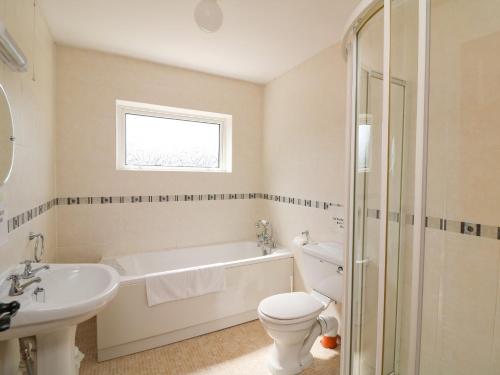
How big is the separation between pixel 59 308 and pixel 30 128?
1.20 meters

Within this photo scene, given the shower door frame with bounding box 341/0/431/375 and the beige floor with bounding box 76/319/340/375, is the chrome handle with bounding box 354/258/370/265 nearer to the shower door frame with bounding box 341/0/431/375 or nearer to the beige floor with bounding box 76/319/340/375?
the shower door frame with bounding box 341/0/431/375

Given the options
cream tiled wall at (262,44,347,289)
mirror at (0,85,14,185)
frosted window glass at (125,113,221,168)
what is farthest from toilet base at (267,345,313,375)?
frosted window glass at (125,113,221,168)

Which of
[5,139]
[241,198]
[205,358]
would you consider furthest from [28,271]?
[241,198]

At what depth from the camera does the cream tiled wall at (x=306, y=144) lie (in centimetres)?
221

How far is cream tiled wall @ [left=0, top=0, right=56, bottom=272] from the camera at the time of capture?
1.33 metres

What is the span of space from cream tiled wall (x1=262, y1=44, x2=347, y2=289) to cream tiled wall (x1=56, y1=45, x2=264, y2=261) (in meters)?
0.34

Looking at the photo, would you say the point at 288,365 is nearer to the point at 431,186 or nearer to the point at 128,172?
the point at 431,186

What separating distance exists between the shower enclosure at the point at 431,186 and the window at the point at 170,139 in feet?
7.10

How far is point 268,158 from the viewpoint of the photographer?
3.17 meters

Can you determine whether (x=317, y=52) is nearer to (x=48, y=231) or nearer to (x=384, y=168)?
(x=384, y=168)

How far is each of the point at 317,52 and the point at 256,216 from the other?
73.0 inches

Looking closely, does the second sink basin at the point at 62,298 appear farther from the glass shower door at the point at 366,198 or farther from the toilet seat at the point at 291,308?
the glass shower door at the point at 366,198

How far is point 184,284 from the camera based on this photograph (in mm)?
2111

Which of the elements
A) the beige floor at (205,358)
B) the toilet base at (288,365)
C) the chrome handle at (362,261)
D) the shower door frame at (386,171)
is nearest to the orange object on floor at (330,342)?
the beige floor at (205,358)
